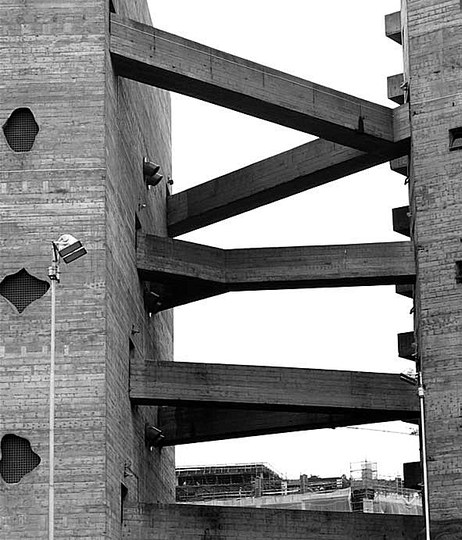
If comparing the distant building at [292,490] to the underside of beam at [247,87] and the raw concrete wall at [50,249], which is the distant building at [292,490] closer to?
the underside of beam at [247,87]

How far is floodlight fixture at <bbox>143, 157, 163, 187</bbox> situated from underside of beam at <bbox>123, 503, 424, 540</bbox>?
1236cm

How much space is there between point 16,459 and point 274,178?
48.8 ft

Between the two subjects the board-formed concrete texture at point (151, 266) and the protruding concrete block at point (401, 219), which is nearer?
the board-formed concrete texture at point (151, 266)

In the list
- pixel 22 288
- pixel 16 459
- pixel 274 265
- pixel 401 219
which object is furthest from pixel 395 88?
pixel 16 459

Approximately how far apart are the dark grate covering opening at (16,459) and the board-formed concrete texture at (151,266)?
37 mm

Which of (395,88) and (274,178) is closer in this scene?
(274,178)

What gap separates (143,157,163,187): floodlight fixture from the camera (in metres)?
48.1

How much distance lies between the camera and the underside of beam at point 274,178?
153 ft

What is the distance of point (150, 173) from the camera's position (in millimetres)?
48250

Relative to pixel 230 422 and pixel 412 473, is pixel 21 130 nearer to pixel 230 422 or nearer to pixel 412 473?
pixel 230 422

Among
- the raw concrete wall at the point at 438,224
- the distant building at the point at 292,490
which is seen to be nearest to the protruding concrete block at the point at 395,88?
the raw concrete wall at the point at 438,224

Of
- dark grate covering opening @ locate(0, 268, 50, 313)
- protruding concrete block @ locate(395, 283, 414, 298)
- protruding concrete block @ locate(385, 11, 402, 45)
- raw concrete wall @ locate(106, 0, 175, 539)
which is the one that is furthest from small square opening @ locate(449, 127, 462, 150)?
dark grate covering opening @ locate(0, 268, 50, 313)

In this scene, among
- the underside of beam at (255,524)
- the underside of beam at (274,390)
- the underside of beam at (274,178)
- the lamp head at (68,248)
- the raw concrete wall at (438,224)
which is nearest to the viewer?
the lamp head at (68,248)

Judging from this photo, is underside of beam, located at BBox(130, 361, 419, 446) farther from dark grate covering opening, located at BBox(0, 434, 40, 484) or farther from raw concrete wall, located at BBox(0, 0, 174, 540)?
dark grate covering opening, located at BBox(0, 434, 40, 484)
